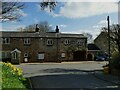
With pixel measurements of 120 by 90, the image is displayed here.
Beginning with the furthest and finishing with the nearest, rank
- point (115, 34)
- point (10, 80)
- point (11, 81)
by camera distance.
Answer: point (115, 34)
point (10, 80)
point (11, 81)

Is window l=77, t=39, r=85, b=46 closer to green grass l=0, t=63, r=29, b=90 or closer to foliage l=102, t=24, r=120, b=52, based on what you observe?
foliage l=102, t=24, r=120, b=52

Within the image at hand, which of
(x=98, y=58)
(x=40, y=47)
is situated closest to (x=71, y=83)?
(x=40, y=47)

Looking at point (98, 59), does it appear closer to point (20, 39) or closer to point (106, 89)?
point (20, 39)

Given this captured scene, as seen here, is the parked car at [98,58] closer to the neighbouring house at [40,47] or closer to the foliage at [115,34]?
the neighbouring house at [40,47]

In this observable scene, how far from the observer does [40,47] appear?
63812 mm

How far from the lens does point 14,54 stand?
198ft

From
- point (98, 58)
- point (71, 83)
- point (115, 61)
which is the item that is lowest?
→ point (98, 58)

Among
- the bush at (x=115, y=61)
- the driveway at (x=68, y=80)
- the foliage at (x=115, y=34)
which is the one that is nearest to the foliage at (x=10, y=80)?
the driveway at (x=68, y=80)

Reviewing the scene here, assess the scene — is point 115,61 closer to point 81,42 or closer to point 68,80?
point 68,80

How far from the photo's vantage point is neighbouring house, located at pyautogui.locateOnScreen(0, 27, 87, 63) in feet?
203

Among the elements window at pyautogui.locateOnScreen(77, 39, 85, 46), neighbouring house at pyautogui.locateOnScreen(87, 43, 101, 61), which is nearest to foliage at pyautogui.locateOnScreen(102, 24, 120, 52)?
window at pyautogui.locateOnScreen(77, 39, 85, 46)

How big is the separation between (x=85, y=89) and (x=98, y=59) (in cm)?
4998

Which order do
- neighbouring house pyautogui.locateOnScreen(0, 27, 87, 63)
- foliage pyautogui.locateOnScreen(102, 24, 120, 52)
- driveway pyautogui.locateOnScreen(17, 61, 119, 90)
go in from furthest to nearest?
neighbouring house pyautogui.locateOnScreen(0, 27, 87, 63) < foliage pyautogui.locateOnScreen(102, 24, 120, 52) < driveway pyautogui.locateOnScreen(17, 61, 119, 90)

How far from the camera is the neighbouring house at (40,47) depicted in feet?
203
